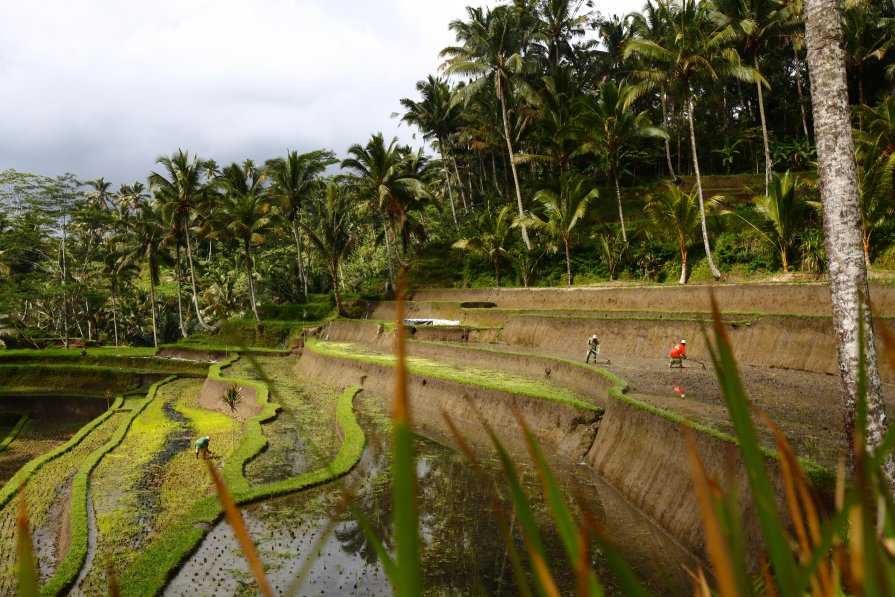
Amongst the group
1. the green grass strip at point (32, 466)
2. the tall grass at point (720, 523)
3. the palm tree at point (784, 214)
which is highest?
the palm tree at point (784, 214)

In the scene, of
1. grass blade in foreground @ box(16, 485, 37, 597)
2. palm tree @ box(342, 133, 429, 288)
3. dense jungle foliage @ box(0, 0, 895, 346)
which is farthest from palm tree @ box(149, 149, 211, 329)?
grass blade in foreground @ box(16, 485, 37, 597)

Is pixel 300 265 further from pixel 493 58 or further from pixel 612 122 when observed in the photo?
pixel 612 122

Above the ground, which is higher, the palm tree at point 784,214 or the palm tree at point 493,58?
the palm tree at point 493,58

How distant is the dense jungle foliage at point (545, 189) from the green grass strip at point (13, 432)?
334 inches

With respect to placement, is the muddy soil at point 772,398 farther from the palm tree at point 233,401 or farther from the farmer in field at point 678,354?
the palm tree at point 233,401

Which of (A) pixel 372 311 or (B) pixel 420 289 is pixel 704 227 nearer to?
(B) pixel 420 289

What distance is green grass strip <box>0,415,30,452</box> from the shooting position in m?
18.4

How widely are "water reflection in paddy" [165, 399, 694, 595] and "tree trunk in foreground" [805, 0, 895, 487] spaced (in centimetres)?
247

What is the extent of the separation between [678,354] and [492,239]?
14463 millimetres

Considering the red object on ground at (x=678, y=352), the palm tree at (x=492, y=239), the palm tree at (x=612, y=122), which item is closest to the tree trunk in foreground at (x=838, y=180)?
the red object on ground at (x=678, y=352)

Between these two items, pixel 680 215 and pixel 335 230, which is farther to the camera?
pixel 335 230

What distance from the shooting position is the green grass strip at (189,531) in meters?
6.49

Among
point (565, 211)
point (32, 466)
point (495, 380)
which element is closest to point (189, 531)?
point (32, 466)

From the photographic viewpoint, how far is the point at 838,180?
5.41m
